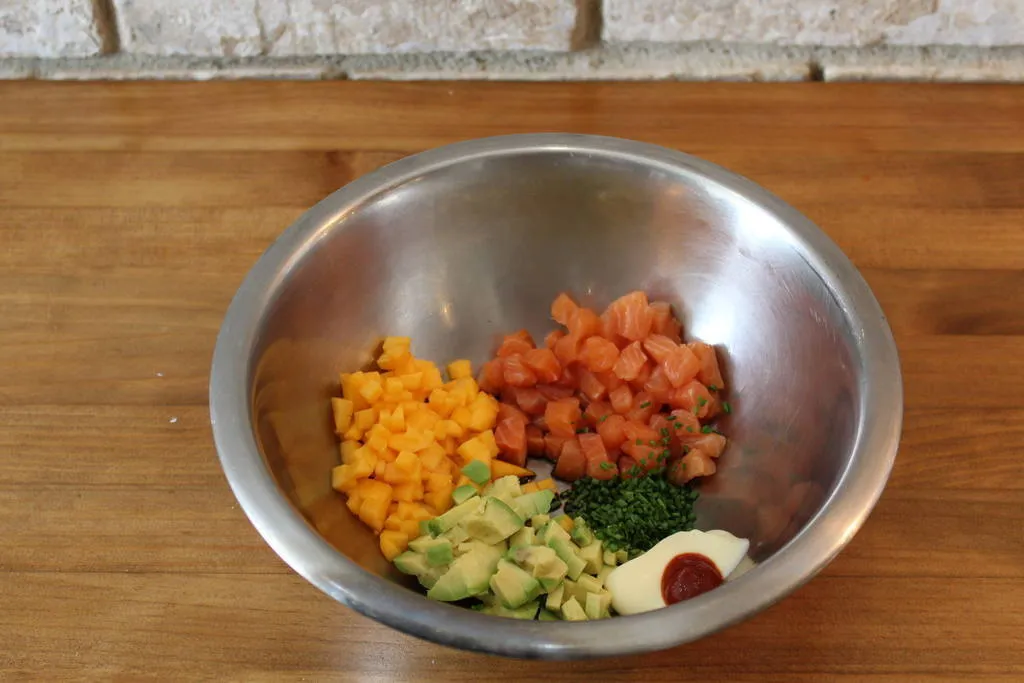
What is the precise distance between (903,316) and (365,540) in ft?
2.32

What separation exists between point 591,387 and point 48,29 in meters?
1.01

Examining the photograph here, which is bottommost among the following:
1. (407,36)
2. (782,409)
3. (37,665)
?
(37,665)

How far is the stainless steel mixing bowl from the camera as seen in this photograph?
815 mm

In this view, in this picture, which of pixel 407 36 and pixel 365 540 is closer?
pixel 365 540

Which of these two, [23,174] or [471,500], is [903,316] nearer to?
[471,500]

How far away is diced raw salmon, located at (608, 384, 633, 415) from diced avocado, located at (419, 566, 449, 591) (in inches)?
11.8

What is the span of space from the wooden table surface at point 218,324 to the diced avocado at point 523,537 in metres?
0.11

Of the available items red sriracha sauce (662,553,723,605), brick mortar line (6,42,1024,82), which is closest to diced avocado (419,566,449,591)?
red sriracha sauce (662,553,723,605)

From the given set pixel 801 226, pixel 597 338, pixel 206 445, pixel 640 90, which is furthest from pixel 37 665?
pixel 640 90

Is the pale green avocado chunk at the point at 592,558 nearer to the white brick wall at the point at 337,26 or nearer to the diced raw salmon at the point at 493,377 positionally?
the diced raw salmon at the point at 493,377

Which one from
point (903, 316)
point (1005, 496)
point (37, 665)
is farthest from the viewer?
point (903, 316)

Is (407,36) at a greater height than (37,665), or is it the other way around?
(407,36)

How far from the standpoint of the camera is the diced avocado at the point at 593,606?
94 centimetres

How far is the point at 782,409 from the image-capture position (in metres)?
1.09
